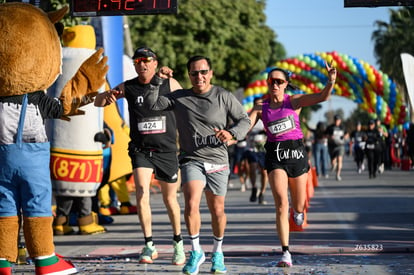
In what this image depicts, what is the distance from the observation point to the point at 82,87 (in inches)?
344

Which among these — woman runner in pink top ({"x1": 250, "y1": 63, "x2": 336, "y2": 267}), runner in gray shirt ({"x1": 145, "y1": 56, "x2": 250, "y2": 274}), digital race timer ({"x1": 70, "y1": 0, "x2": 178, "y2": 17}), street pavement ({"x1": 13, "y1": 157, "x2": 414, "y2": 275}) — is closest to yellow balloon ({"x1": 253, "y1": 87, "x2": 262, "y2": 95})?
street pavement ({"x1": 13, "y1": 157, "x2": 414, "y2": 275})

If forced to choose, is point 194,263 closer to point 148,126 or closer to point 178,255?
point 178,255

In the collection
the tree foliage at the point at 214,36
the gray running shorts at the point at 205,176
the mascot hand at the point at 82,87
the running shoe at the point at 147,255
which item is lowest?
the running shoe at the point at 147,255

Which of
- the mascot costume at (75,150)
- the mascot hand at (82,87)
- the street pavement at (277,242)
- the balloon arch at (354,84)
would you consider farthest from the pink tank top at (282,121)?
the balloon arch at (354,84)

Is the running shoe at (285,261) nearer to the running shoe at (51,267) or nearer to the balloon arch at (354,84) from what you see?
the running shoe at (51,267)

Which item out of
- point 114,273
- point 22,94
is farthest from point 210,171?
point 22,94

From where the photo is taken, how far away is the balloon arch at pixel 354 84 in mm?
32812

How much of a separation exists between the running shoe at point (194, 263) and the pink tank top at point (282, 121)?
61.0 inches

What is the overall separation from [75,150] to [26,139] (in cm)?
478

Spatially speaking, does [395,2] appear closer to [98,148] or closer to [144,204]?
[144,204]

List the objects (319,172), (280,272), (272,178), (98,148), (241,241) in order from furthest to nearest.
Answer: (319,172) → (98,148) → (241,241) → (272,178) → (280,272)

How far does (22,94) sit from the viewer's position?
25.4 feet

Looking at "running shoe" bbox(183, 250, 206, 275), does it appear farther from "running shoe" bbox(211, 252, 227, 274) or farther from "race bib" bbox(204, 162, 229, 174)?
"race bib" bbox(204, 162, 229, 174)

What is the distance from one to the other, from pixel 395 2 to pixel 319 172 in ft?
69.2
